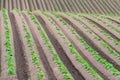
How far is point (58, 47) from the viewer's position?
507 inches

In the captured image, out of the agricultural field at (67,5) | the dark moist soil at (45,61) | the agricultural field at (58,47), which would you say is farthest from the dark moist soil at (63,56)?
the agricultural field at (67,5)

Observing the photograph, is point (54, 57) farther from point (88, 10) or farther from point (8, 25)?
point (88, 10)

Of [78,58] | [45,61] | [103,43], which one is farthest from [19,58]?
[103,43]

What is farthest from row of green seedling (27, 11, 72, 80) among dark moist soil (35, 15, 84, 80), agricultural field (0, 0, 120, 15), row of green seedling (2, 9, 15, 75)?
agricultural field (0, 0, 120, 15)

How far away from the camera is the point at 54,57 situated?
1161cm

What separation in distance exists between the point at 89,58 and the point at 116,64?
1151 mm

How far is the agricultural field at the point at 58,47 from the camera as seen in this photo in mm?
10516

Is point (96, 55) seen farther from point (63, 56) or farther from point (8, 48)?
point (8, 48)

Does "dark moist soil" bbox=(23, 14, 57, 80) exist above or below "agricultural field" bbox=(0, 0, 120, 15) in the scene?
below

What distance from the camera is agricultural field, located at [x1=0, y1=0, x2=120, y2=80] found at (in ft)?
34.5

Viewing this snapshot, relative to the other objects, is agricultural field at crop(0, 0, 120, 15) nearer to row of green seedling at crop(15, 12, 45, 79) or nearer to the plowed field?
the plowed field

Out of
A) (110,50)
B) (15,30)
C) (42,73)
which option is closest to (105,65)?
(110,50)

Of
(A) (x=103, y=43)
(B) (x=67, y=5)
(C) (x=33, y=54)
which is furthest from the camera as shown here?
(B) (x=67, y=5)

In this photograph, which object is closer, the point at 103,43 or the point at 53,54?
the point at 53,54
